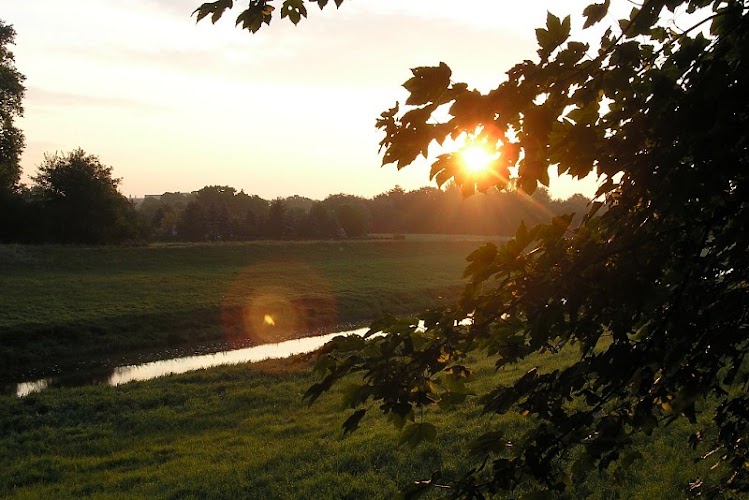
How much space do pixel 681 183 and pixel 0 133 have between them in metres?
50.3

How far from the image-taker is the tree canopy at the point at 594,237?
93.4 inches

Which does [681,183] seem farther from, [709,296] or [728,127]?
[709,296]

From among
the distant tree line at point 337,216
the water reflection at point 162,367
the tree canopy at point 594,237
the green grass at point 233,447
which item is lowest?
the water reflection at point 162,367

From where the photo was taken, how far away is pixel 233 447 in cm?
1202

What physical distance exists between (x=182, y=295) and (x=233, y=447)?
75.1ft

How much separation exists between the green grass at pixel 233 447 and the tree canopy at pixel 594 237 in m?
1.21

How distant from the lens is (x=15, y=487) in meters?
Answer: 10.3

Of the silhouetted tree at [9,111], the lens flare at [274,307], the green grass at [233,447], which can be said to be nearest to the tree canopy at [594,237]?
the green grass at [233,447]

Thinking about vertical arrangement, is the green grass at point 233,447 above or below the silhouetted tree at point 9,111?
below

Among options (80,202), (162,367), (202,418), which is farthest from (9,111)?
(202,418)

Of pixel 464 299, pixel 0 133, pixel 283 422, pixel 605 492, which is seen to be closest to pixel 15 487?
pixel 283 422

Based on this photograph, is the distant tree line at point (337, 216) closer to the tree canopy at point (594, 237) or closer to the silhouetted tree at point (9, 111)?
the silhouetted tree at point (9, 111)

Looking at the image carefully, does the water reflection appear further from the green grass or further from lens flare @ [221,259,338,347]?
the green grass

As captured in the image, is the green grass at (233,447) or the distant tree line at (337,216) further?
the distant tree line at (337,216)
